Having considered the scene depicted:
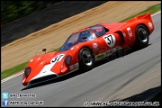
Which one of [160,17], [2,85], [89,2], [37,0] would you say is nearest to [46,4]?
[37,0]

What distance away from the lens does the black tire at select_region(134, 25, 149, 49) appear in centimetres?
1173

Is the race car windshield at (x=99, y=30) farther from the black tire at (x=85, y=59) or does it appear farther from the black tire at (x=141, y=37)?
the black tire at (x=141, y=37)

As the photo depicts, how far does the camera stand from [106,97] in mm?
8109

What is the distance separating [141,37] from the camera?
1192cm

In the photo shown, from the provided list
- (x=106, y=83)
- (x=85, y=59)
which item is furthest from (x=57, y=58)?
(x=106, y=83)

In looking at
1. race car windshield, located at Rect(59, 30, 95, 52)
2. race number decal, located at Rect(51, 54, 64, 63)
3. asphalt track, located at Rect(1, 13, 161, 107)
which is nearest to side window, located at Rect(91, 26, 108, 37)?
race car windshield, located at Rect(59, 30, 95, 52)

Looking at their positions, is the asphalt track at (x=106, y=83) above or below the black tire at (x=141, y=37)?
below

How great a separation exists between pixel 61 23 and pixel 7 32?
2638mm

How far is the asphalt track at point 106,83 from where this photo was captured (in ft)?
27.2

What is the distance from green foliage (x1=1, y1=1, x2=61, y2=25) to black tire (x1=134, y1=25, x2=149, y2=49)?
10.3 m

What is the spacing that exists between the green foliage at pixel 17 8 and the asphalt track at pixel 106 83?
31.4 ft

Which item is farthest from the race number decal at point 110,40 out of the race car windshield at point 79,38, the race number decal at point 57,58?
the race number decal at point 57,58

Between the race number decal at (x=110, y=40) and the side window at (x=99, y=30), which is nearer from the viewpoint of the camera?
the race number decal at (x=110, y=40)

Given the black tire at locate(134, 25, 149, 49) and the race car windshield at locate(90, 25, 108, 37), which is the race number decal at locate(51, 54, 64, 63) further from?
the black tire at locate(134, 25, 149, 49)
